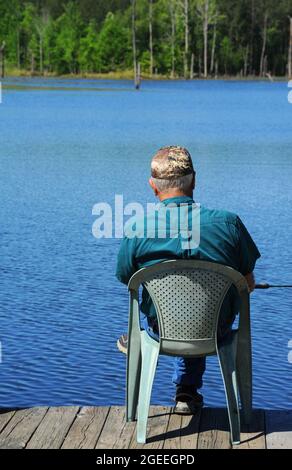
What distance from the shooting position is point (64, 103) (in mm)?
52844

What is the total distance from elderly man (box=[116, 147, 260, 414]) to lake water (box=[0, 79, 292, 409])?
212cm

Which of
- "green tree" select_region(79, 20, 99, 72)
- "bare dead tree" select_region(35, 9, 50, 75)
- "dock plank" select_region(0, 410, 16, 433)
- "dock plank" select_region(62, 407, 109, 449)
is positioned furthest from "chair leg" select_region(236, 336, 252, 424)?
"bare dead tree" select_region(35, 9, 50, 75)

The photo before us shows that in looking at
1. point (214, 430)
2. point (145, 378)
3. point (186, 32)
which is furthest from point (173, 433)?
point (186, 32)

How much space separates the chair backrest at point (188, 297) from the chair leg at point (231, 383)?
59 mm

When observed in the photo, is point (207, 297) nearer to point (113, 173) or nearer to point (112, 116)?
point (113, 173)

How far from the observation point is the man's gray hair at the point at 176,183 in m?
4.97

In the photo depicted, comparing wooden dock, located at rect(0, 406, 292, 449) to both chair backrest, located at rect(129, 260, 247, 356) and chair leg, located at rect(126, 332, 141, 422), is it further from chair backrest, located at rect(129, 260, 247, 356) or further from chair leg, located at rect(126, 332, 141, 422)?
chair backrest, located at rect(129, 260, 247, 356)

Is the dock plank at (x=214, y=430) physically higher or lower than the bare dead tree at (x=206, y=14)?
higher

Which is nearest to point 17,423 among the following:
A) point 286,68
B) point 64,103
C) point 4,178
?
point 4,178

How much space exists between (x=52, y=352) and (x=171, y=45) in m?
125

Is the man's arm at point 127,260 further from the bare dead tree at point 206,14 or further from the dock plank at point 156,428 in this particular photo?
the bare dead tree at point 206,14

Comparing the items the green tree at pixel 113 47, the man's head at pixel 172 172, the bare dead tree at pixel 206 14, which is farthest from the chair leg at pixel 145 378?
the green tree at pixel 113 47

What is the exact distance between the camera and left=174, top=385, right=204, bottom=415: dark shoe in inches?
209

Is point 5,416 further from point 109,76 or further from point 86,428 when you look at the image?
point 109,76
